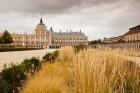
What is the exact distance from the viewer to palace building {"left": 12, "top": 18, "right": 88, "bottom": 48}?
561 ft

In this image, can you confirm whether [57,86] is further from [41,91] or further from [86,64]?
[86,64]

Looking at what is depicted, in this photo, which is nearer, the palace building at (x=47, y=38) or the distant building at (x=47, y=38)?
the palace building at (x=47, y=38)

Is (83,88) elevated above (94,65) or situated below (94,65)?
below

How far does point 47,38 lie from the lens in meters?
174

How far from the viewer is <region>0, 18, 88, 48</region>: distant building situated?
171 meters

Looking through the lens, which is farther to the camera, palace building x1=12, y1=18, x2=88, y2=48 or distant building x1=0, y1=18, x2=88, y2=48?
distant building x1=0, y1=18, x2=88, y2=48

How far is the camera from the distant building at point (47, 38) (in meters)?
171

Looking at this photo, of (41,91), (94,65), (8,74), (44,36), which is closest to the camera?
(94,65)

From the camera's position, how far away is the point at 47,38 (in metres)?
174

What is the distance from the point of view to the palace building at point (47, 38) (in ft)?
561

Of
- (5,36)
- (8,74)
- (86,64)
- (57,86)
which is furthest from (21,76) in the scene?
(5,36)

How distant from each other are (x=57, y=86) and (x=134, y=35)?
83.0 metres

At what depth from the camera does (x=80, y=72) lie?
503cm

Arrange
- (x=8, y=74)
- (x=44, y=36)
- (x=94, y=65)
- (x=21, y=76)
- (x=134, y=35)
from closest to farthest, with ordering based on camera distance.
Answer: (x=94, y=65) → (x=8, y=74) → (x=21, y=76) → (x=134, y=35) → (x=44, y=36)
